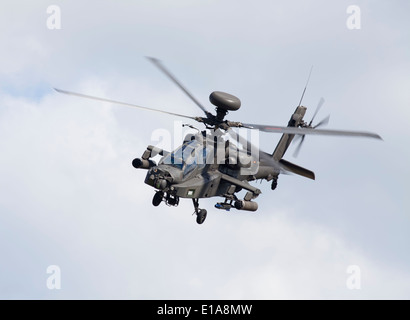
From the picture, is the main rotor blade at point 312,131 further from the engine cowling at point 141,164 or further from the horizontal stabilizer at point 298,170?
the horizontal stabilizer at point 298,170

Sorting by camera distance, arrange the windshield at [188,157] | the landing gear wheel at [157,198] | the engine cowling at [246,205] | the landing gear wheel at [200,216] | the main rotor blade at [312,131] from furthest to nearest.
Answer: the engine cowling at [246,205], the landing gear wheel at [200,216], the windshield at [188,157], the landing gear wheel at [157,198], the main rotor blade at [312,131]

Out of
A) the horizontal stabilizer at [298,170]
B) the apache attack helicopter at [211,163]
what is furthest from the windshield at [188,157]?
the horizontal stabilizer at [298,170]

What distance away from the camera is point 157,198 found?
30.9 m

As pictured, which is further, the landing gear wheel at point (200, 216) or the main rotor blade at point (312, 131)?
the landing gear wheel at point (200, 216)

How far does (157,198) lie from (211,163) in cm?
321

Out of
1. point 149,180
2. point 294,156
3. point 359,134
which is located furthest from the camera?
point 294,156

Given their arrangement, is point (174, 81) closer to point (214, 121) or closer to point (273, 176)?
point (214, 121)

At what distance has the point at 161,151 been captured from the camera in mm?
32781

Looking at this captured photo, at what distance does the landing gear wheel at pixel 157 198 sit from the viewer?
30.8m

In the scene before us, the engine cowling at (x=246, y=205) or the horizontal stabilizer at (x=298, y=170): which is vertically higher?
the horizontal stabilizer at (x=298, y=170)

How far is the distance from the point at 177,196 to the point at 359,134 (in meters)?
8.23

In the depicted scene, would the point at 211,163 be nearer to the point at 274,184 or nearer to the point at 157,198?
the point at 157,198

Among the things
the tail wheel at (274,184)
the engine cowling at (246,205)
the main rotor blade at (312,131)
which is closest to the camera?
the main rotor blade at (312,131)

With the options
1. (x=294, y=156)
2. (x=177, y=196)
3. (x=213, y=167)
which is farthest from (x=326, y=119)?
(x=177, y=196)
